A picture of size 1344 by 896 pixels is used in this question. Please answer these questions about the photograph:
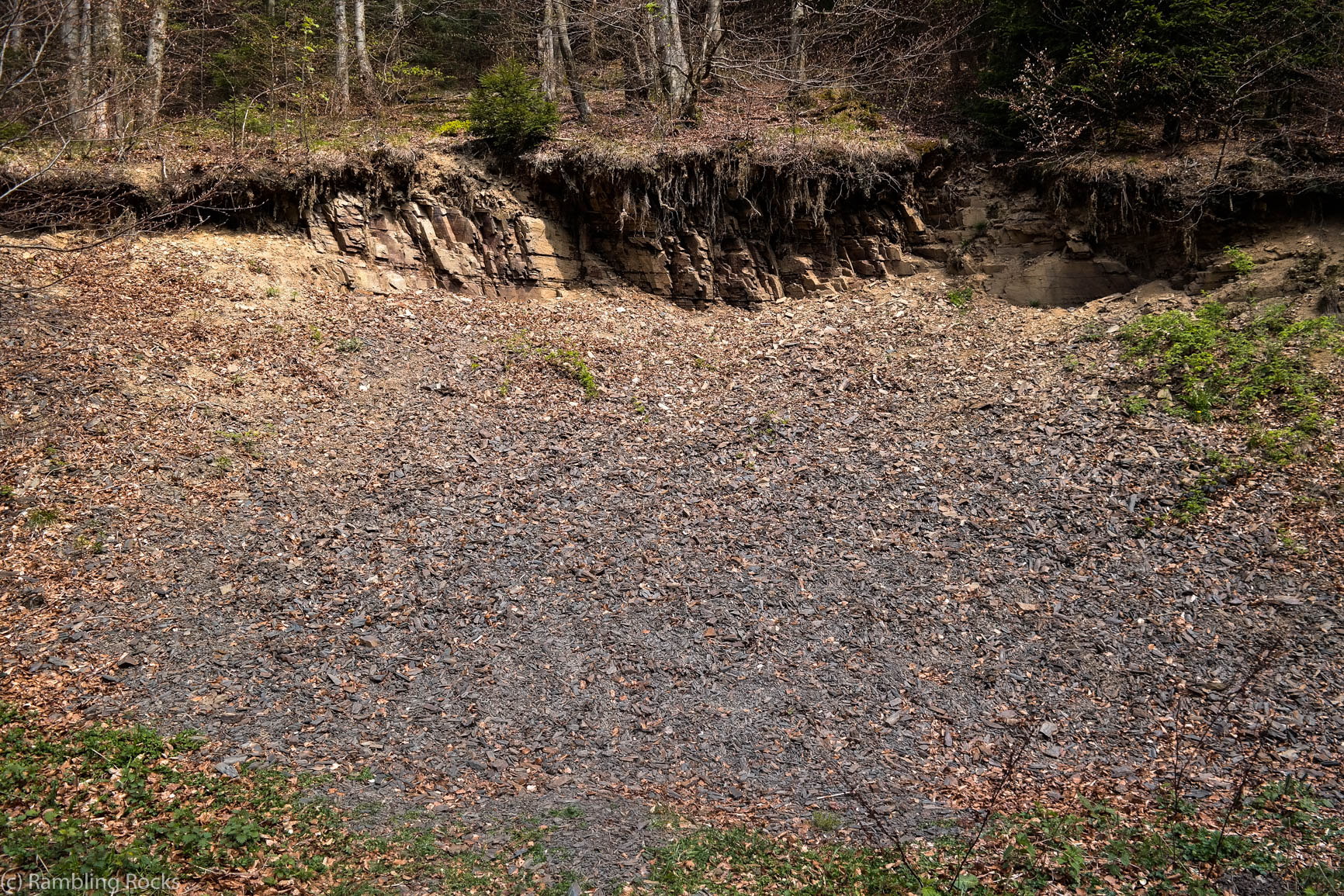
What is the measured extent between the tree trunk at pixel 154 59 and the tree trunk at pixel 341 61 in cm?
276

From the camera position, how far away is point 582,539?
27.7ft

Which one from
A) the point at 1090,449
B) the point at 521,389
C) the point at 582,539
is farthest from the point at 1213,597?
the point at 521,389

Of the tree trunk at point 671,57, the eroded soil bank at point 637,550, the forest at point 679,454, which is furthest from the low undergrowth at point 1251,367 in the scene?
the tree trunk at point 671,57

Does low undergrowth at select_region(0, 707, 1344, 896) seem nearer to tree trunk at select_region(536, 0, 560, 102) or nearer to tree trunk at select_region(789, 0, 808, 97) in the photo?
tree trunk at select_region(536, 0, 560, 102)

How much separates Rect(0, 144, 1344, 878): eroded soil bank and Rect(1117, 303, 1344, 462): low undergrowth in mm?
329

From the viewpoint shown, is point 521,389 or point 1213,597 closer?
point 1213,597

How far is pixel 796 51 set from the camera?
51.1 feet

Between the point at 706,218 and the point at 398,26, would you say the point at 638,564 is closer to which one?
the point at 706,218

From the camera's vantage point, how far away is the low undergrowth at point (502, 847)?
14.9 ft

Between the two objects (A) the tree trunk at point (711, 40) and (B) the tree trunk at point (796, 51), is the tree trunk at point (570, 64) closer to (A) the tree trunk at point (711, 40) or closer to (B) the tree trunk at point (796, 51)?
(A) the tree trunk at point (711, 40)

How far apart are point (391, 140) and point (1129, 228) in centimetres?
1254

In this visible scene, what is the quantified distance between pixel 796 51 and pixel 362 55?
29.3 feet

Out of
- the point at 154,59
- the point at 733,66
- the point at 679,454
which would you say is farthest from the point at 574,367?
the point at 154,59

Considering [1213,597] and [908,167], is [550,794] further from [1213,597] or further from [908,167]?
[908,167]
